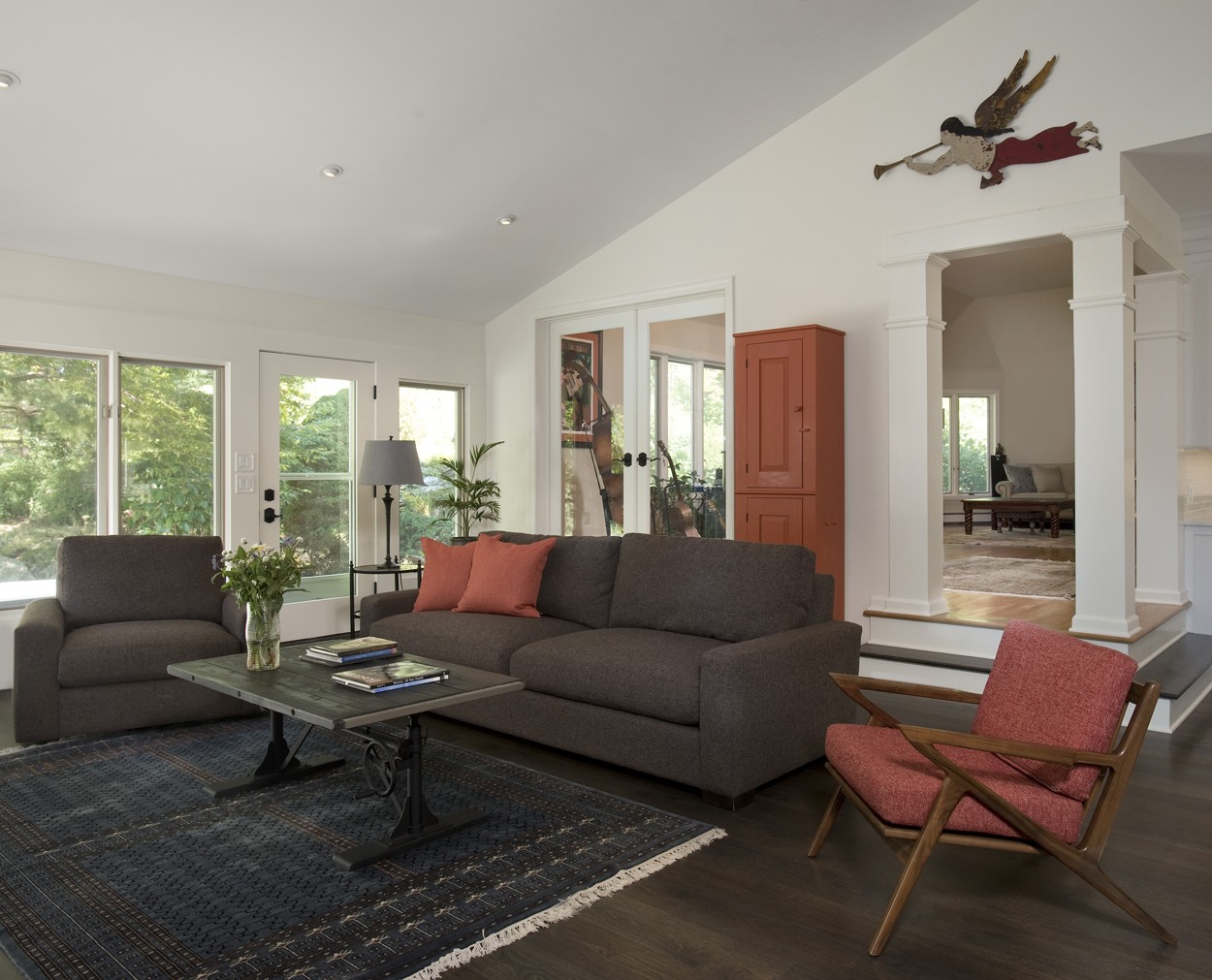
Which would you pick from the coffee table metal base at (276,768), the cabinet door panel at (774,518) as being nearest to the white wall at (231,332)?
the coffee table metal base at (276,768)

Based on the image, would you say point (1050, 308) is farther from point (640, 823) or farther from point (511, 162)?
point (640, 823)

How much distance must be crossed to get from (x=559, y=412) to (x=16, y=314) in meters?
3.56

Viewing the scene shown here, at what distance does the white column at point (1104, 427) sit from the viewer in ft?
14.8

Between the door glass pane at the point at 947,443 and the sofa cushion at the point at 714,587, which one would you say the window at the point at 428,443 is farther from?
the door glass pane at the point at 947,443

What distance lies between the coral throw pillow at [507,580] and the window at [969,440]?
9.34m

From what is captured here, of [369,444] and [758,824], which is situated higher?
[369,444]

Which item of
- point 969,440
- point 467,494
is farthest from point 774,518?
point 969,440

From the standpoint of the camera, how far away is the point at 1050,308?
11.2 metres

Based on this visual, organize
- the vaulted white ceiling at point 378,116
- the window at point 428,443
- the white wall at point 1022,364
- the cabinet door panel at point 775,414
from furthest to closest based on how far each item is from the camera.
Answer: the white wall at point 1022,364 < the window at point 428,443 < the cabinet door panel at point 775,414 < the vaulted white ceiling at point 378,116

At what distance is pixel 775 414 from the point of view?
5.38m

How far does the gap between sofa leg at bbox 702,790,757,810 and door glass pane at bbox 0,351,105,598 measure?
402cm

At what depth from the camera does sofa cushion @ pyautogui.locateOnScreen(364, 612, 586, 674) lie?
12.9 feet

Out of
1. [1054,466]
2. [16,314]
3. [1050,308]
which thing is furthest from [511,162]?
[1054,466]

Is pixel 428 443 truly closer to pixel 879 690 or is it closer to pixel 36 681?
pixel 36 681
